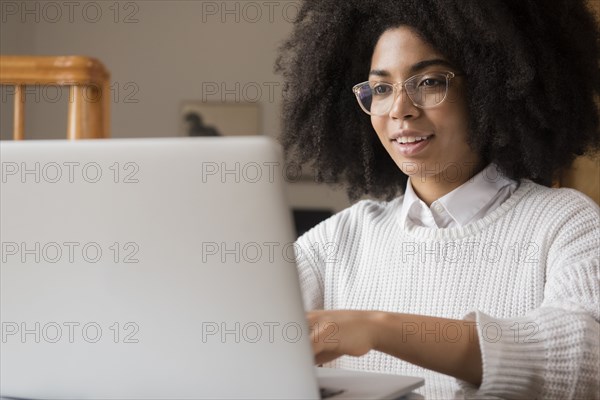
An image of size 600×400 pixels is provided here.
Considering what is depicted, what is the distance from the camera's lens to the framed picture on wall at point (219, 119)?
5.33 meters

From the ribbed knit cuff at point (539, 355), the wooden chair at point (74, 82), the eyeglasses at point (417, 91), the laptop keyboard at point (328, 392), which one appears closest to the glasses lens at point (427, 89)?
the eyeglasses at point (417, 91)

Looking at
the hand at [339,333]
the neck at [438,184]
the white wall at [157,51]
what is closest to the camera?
the hand at [339,333]

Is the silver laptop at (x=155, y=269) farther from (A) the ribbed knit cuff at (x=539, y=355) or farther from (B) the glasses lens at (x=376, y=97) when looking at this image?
(B) the glasses lens at (x=376, y=97)

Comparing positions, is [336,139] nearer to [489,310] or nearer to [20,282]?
[489,310]

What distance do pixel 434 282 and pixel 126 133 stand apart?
417 centimetres

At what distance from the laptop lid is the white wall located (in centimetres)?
453

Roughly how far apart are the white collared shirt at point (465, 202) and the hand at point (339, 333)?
1.69 ft

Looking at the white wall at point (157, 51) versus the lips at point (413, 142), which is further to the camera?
the white wall at point (157, 51)

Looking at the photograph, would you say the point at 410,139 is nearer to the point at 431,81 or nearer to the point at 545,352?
the point at 431,81

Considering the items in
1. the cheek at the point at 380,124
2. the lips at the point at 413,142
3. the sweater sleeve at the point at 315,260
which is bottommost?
the sweater sleeve at the point at 315,260

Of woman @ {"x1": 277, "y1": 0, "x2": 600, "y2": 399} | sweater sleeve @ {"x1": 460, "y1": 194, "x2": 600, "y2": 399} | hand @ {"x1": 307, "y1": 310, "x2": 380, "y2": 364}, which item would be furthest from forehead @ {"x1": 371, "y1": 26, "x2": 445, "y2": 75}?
hand @ {"x1": 307, "y1": 310, "x2": 380, "y2": 364}

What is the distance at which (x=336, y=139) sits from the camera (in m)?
1.63

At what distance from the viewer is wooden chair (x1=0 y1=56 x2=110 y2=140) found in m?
1.50

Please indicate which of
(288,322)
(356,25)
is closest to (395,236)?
(356,25)
